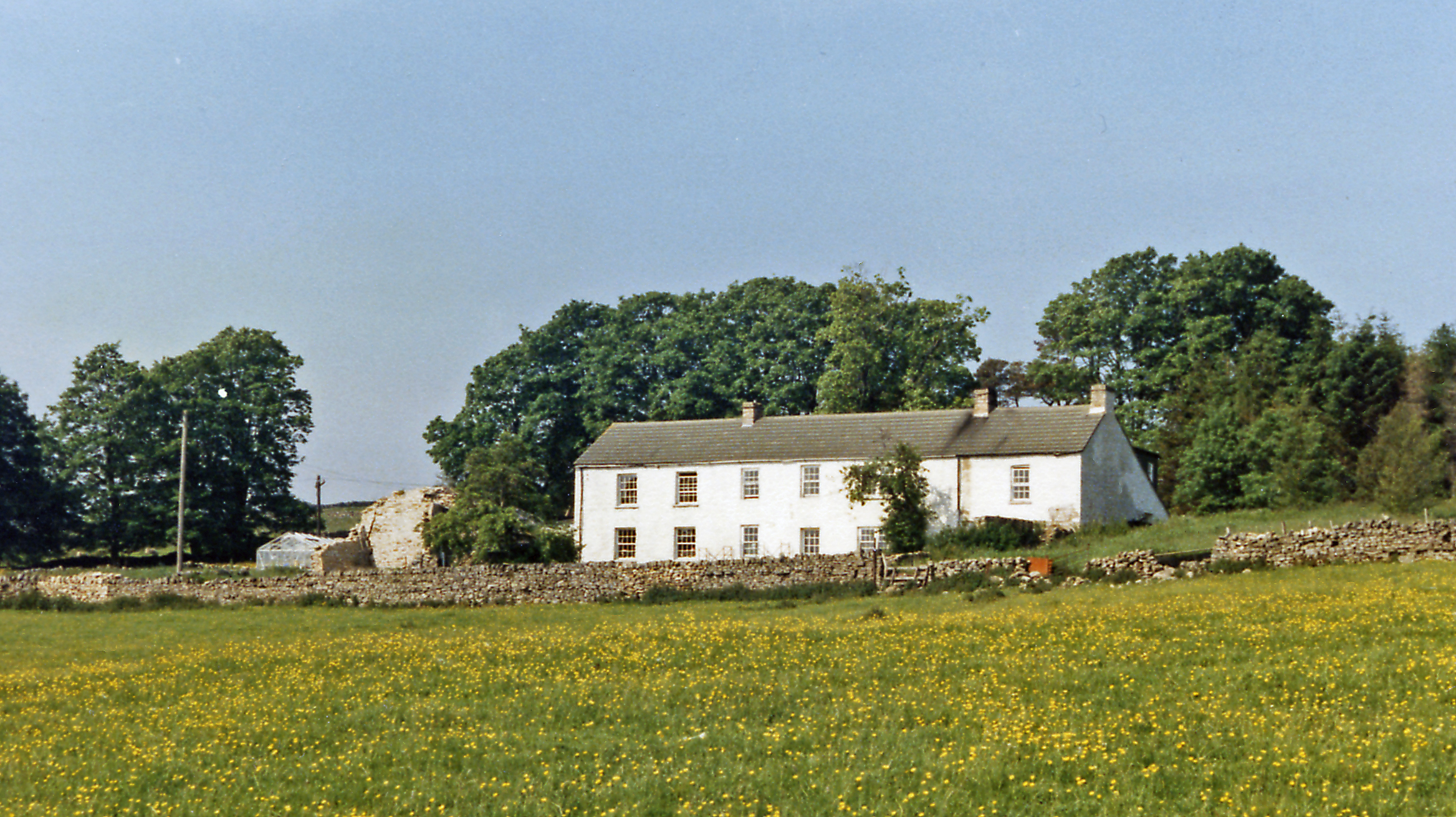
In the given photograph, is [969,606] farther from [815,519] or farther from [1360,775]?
[815,519]

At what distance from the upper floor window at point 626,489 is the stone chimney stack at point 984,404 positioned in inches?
598

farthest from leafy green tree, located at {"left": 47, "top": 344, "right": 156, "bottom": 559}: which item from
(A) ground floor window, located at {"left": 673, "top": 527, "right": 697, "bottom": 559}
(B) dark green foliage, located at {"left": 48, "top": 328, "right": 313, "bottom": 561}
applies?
(A) ground floor window, located at {"left": 673, "top": 527, "right": 697, "bottom": 559}

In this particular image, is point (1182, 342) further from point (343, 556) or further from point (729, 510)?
point (343, 556)

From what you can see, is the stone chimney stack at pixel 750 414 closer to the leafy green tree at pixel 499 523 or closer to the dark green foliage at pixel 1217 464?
the leafy green tree at pixel 499 523

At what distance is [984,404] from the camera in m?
54.1

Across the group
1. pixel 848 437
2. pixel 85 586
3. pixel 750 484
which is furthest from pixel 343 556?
pixel 848 437

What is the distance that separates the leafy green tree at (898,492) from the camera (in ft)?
159

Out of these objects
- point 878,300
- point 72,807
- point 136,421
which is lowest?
point 72,807

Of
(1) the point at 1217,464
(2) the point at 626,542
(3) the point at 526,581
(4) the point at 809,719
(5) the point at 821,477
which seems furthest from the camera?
(1) the point at 1217,464

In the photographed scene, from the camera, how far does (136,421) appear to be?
72062 mm

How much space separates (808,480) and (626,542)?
8.82 m

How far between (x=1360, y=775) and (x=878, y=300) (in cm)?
5761

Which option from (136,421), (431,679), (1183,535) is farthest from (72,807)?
(136,421)

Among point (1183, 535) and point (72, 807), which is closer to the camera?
point (72, 807)
